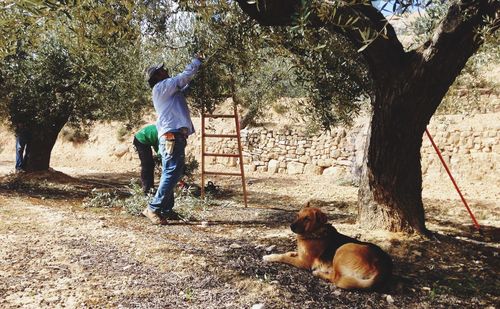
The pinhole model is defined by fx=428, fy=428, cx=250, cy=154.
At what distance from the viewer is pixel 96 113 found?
12.0m

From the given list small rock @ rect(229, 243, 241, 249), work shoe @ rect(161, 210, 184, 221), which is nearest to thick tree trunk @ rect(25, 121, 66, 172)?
work shoe @ rect(161, 210, 184, 221)

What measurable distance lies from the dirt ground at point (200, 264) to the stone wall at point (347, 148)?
247 inches

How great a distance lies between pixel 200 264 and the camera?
13.1 feet

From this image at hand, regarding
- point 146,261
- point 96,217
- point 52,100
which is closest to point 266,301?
point 146,261

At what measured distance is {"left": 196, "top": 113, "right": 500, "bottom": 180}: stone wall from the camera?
1348cm

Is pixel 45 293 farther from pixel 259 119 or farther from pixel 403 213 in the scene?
pixel 259 119

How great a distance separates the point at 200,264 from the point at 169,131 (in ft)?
7.47

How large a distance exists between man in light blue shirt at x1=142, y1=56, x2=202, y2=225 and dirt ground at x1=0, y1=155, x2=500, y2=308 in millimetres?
383

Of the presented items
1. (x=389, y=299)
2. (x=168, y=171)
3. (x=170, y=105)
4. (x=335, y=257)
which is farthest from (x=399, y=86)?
(x=168, y=171)

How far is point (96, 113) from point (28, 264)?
8653 millimetres

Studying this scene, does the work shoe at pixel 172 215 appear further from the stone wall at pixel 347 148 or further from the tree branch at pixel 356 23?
the stone wall at pixel 347 148

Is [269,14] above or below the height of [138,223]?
above

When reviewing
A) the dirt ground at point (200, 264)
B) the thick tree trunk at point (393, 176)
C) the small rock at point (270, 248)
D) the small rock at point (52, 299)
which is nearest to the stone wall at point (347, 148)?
the thick tree trunk at point (393, 176)

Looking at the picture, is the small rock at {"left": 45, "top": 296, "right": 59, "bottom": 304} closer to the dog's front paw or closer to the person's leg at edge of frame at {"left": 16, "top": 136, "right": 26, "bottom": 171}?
the dog's front paw
